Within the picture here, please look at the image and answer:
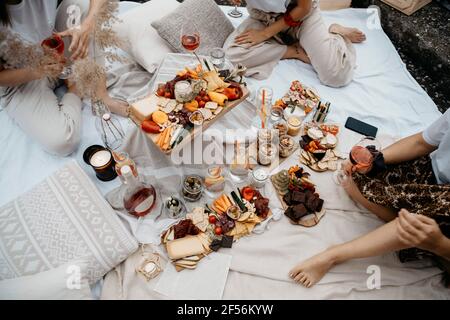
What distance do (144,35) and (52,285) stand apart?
5.30 feet

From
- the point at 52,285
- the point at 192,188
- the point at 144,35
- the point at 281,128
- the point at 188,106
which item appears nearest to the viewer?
the point at 52,285

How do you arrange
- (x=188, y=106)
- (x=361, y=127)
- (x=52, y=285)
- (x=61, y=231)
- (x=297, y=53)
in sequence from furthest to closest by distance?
(x=297, y=53) → (x=361, y=127) → (x=188, y=106) → (x=61, y=231) → (x=52, y=285)

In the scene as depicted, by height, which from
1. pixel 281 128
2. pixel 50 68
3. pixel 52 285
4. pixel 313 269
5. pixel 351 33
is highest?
pixel 50 68

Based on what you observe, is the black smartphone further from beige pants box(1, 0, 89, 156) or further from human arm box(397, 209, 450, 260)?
beige pants box(1, 0, 89, 156)

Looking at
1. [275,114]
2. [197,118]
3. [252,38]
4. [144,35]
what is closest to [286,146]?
[275,114]

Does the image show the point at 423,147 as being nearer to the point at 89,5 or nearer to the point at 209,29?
the point at 209,29

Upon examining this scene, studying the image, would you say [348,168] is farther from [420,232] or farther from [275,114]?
[275,114]

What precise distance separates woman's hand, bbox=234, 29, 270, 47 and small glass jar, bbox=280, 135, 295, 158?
30.4 inches

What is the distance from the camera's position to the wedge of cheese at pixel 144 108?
1.43 meters

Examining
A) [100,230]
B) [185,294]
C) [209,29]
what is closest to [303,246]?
[185,294]

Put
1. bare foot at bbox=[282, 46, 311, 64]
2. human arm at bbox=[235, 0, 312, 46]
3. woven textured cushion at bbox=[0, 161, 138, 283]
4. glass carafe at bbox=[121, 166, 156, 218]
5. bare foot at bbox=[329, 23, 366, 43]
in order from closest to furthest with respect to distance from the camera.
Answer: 1. woven textured cushion at bbox=[0, 161, 138, 283]
2. glass carafe at bbox=[121, 166, 156, 218]
3. human arm at bbox=[235, 0, 312, 46]
4. bare foot at bbox=[282, 46, 311, 64]
5. bare foot at bbox=[329, 23, 366, 43]

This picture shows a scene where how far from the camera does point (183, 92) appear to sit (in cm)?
146

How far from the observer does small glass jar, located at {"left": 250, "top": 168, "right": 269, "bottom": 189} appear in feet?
5.34

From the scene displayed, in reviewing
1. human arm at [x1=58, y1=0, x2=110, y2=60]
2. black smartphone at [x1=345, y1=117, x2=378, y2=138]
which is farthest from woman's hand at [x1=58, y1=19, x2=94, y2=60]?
black smartphone at [x1=345, y1=117, x2=378, y2=138]
